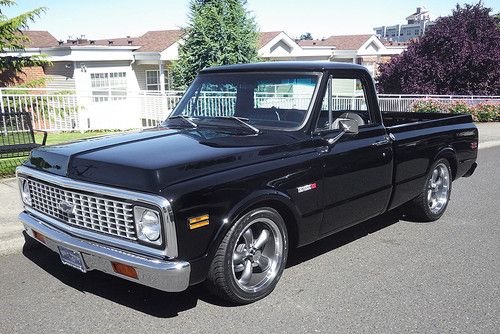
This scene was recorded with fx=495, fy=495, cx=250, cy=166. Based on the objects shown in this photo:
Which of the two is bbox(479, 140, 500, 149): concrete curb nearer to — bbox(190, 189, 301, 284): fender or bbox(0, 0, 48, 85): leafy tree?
bbox(190, 189, 301, 284): fender

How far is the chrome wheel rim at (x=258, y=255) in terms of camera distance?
3873 millimetres

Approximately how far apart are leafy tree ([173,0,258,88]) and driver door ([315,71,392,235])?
1290 cm

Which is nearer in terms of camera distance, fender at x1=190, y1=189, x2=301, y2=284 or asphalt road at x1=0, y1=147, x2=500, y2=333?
fender at x1=190, y1=189, x2=301, y2=284

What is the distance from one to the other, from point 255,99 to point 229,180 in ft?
4.76

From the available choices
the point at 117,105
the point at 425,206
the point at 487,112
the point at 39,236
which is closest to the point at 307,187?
the point at 39,236

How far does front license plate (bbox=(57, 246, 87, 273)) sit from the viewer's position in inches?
141

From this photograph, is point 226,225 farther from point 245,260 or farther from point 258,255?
point 258,255

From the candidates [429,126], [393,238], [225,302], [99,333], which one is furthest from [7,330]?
[429,126]

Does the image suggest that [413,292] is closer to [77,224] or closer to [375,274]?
[375,274]

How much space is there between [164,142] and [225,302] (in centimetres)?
138

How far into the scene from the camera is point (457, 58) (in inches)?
931

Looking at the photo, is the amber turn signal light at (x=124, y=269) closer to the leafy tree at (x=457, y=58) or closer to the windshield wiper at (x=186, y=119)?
the windshield wiper at (x=186, y=119)

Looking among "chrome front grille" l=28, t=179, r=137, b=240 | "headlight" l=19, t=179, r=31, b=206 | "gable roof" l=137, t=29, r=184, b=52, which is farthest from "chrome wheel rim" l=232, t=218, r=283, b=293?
"gable roof" l=137, t=29, r=184, b=52

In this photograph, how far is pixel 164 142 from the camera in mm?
4078
